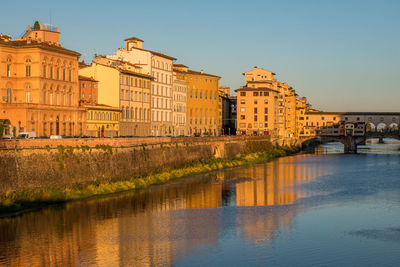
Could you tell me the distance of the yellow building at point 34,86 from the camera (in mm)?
57688

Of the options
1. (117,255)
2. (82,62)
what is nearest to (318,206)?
(117,255)

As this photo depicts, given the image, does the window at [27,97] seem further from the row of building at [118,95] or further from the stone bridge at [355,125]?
the stone bridge at [355,125]

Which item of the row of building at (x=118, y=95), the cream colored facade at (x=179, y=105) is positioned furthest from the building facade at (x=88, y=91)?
the cream colored facade at (x=179, y=105)

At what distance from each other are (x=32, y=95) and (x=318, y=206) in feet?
100

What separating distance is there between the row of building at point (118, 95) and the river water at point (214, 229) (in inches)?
615

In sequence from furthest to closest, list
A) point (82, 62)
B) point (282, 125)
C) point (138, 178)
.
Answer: point (282, 125) < point (82, 62) < point (138, 178)

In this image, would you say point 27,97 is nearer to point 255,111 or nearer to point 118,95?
point 118,95

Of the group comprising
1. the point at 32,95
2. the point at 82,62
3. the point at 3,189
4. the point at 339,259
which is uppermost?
the point at 82,62

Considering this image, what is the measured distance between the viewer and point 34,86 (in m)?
59.0

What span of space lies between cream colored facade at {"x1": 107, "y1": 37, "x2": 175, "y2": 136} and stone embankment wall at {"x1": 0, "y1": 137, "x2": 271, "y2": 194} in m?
20.6

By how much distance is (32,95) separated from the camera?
2341 inches

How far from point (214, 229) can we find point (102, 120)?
130 ft

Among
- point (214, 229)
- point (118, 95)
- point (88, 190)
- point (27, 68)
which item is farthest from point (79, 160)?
point (118, 95)

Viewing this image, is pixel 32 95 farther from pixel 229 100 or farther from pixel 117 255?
pixel 229 100
